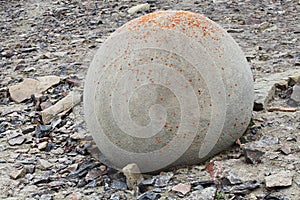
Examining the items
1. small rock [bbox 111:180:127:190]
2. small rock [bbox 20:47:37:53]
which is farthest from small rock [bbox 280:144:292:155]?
small rock [bbox 20:47:37:53]

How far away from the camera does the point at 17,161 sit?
476cm

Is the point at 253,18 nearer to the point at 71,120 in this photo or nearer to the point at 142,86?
the point at 71,120

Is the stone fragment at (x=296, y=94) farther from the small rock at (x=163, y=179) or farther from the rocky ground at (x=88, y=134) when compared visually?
the small rock at (x=163, y=179)

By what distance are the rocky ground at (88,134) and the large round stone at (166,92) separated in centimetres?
25

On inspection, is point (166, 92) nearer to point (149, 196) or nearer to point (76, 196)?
point (149, 196)

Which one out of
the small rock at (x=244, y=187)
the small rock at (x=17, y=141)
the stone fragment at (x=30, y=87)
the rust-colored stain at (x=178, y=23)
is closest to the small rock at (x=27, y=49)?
the stone fragment at (x=30, y=87)

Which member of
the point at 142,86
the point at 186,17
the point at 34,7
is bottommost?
the point at 34,7

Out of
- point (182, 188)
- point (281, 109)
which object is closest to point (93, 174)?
point (182, 188)

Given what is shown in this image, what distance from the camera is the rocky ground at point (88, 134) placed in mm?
3906

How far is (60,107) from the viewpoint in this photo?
5887 mm

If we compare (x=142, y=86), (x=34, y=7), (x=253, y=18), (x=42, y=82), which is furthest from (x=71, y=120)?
(x=34, y=7)

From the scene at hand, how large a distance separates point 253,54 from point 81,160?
3847 millimetres

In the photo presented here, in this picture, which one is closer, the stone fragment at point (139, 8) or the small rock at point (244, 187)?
the small rock at point (244, 187)

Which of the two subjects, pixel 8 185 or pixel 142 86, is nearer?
pixel 142 86
